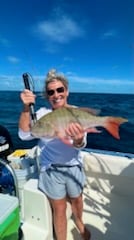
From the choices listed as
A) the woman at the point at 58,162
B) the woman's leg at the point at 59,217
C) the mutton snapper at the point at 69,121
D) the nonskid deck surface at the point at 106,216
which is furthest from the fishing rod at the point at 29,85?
the nonskid deck surface at the point at 106,216

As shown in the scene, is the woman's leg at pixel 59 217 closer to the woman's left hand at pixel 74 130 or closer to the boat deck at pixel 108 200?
the boat deck at pixel 108 200

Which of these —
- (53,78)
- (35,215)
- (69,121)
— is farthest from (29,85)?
(35,215)

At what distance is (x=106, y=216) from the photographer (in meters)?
2.60

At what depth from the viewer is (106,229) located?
8.16ft

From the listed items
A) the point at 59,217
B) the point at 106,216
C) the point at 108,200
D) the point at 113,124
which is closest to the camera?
the point at 113,124

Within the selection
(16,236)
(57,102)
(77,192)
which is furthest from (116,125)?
(16,236)

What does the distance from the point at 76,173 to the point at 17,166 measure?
2.96ft

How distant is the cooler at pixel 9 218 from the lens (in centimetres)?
144

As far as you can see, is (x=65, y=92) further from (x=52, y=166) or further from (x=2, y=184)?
(x=2, y=184)

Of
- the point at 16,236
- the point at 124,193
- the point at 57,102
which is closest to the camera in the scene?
the point at 16,236

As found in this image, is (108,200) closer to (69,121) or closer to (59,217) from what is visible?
(59,217)

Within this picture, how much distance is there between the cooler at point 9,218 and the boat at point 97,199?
521 millimetres

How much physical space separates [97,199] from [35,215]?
0.76 m

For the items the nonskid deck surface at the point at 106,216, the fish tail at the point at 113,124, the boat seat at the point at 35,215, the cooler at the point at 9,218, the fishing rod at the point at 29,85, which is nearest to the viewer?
the cooler at the point at 9,218
